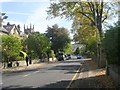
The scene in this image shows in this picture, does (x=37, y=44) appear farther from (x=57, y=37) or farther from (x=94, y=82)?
(x=94, y=82)

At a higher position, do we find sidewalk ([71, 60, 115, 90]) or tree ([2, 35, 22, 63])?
tree ([2, 35, 22, 63])

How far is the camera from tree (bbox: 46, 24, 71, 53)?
114250mm

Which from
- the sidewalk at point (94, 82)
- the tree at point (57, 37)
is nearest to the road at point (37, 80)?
the sidewalk at point (94, 82)

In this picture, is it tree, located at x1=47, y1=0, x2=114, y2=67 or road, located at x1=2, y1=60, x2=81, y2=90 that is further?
tree, located at x1=47, y1=0, x2=114, y2=67

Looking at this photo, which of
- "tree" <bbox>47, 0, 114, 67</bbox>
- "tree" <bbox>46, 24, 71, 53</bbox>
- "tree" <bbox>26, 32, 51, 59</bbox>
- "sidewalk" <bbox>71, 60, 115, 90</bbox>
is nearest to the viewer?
"sidewalk" <bbox>71, 60, 115, 90</bbox>

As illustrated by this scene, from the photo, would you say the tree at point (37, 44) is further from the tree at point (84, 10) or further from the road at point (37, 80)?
the road at point (37, 80)

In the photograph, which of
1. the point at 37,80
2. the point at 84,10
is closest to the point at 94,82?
the point at 37,80

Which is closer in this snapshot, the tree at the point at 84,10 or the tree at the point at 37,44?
the tree at the point at 84,10

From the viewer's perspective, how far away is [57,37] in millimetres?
114250

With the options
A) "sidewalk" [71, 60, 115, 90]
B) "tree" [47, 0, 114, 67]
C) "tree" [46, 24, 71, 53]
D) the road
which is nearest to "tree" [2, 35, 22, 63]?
"tree" [47, 0, 114, 67]

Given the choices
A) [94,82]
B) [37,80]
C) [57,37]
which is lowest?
[94,82]

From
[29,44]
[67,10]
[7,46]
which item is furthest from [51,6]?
[29,44]

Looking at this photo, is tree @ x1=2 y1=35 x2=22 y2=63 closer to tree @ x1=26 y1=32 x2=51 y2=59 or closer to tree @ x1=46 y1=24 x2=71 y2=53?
tree @ x1=26 y1=32 x2=51 y2=59

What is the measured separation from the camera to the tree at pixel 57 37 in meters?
114
